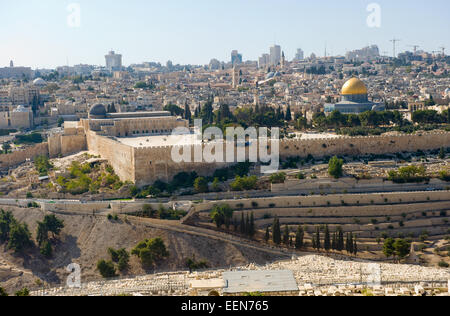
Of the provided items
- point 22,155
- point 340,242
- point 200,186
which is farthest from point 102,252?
point 22,155

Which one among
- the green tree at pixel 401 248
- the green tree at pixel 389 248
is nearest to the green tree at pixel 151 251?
the green tree at pixel 389 248

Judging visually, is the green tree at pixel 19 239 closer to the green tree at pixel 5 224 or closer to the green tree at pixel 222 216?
the green tree at pixel 5 224

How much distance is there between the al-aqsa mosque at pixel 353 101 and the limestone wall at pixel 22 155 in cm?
1872

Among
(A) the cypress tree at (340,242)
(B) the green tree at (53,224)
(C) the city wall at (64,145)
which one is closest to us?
(A) the cypress tree at (340,242)

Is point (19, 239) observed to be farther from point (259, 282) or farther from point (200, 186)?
point (259, 282)

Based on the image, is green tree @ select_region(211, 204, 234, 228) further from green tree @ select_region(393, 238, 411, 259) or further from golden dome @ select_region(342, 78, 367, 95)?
golden dome @ select_region(342, 78, 367, 95)

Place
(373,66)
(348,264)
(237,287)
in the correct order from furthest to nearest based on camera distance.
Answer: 1. (373,66)
2. (348,264)
3. (237,287)

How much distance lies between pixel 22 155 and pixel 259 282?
20.7 m

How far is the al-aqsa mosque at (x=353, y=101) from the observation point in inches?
1604

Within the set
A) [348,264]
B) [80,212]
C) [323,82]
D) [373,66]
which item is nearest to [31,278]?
[80,212]

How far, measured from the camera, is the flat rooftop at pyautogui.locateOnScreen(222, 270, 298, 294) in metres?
13.8
